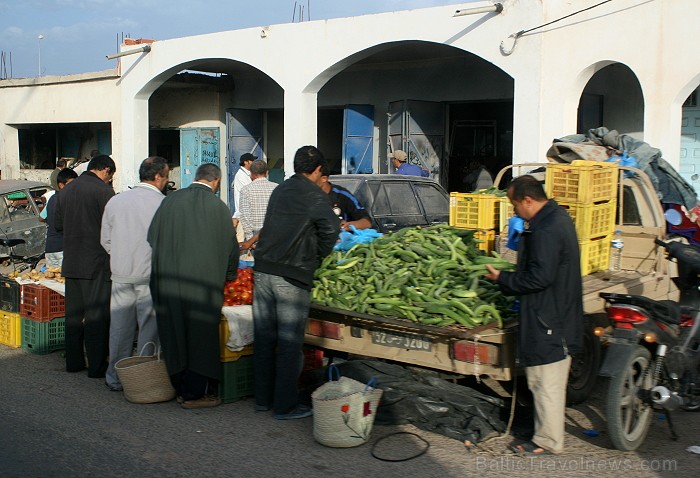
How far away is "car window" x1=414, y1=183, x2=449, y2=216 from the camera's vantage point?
11.0 meters

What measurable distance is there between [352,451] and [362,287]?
4.43 feet

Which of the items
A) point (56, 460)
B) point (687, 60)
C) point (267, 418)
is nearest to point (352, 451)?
point (267, 418)

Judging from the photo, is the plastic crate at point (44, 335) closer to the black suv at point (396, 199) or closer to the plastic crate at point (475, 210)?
the black suv at point (396, 199)

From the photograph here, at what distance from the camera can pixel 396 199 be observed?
34.9 feet

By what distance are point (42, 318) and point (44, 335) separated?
202mm

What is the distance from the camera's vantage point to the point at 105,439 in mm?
5703

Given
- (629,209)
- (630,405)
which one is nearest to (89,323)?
(630,405)

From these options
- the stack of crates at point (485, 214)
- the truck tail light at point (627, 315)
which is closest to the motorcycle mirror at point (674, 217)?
the stack of crates at point (485, 214)

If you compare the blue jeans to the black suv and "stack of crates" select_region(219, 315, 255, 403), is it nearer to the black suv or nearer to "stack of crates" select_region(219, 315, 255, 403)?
"stack of crates" select_region(219, 315, 255, 403)

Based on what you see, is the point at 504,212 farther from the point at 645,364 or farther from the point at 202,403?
the point at 202,403

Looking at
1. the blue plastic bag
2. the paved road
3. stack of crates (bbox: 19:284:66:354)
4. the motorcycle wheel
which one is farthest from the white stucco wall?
the motorcycle wheel

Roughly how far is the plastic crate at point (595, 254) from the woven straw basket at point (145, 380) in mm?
3684

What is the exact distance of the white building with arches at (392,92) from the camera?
1125 centimetres

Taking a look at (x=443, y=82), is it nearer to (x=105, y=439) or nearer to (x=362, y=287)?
(x=362, y=287)
